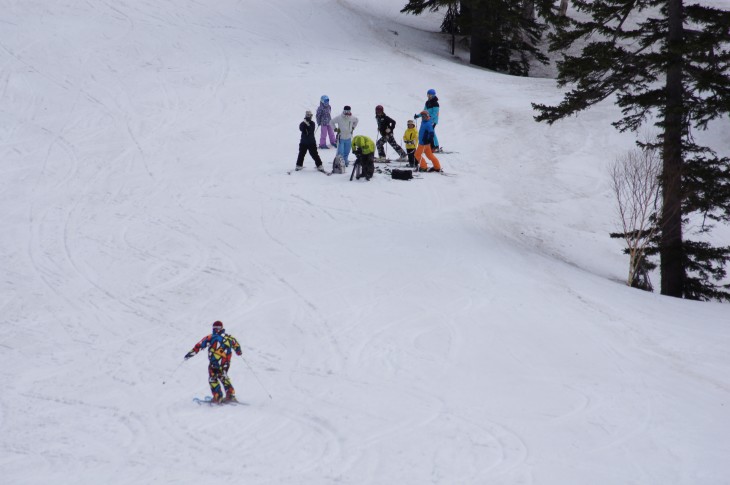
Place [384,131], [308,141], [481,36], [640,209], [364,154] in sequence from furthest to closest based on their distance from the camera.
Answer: [481,36] < [384,131] < [308,141] < [364,154] < [640,209]

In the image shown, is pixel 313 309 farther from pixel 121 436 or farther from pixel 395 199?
pixel 395 199

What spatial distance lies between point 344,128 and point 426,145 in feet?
7.37

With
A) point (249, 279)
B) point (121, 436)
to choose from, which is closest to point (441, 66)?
point (249, 279)

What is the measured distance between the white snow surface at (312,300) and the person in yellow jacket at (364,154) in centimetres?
37

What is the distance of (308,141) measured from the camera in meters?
19.0

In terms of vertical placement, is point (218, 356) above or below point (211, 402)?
above

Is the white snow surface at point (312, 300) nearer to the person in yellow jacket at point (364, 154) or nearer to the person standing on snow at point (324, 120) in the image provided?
the person in yellow jacket at point (364, 154)

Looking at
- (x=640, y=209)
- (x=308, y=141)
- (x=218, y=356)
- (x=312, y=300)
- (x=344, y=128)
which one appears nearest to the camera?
(x=218, y=356)

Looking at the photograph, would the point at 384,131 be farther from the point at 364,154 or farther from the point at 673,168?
the point at 673,168

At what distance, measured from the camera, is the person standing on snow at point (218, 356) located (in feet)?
33.0

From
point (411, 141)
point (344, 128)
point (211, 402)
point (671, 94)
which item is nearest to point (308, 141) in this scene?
point (344, 128)

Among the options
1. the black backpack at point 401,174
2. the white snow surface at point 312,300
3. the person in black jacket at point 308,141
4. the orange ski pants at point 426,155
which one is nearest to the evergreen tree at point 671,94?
the white snow surface at point 312,300

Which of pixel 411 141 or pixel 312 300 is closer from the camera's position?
pixel 312 300

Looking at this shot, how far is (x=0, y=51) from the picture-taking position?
2569cm
